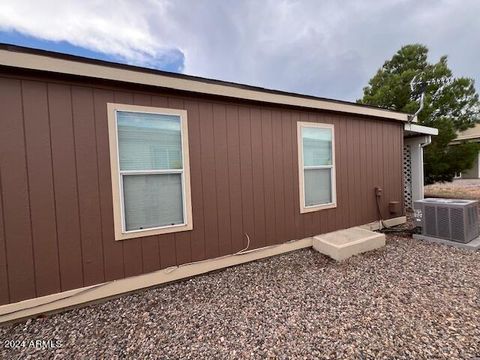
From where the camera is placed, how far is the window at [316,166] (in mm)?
3649

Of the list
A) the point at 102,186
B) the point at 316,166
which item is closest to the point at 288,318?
the point at 102,186

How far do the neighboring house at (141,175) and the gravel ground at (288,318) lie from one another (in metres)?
0.31

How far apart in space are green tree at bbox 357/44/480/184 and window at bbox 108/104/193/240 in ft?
26.2

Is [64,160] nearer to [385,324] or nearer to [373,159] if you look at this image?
[385,324]

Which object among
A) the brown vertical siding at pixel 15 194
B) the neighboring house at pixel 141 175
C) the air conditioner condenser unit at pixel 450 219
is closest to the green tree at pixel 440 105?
the air conditioner condenser unit at pixel 450 219

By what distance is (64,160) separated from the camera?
222cm

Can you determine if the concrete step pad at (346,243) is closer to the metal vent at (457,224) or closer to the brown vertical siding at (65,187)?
the metal vent at (457,224)

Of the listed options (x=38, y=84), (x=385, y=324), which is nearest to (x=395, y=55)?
(x=385, y=324)

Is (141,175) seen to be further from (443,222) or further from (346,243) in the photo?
(443,222)

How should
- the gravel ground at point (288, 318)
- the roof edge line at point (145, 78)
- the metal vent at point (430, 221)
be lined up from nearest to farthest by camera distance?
the gravel ground at point (288, 318) < the roof edge line at point (145, 78) < the metal vent at point (430, 221)

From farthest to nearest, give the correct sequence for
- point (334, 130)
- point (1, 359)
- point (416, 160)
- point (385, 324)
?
point (416, 160), point (334, 130), point (385, 324), point (1, 359)

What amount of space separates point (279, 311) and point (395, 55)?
10336 mm

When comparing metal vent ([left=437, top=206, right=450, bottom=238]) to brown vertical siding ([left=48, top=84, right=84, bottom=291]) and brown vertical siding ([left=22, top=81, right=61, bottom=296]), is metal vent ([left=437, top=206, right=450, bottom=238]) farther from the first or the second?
brown vertical siding ([left=22, top=81, right=61, bottom=296])

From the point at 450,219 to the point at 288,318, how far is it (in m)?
3.52
